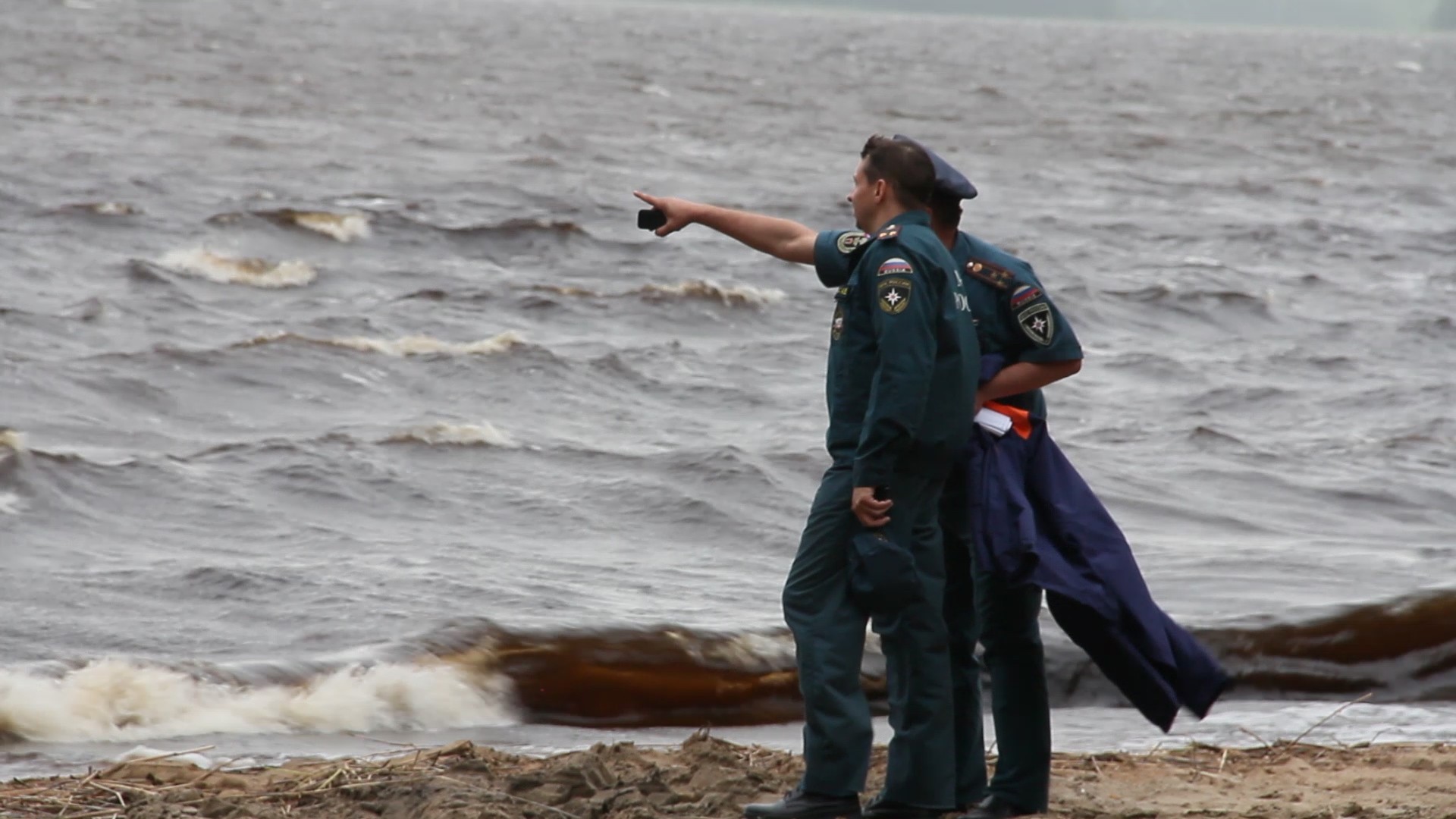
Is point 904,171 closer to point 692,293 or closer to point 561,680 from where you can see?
point 561,680

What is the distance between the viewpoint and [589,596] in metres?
8.98

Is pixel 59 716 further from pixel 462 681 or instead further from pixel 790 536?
pixel 790 536

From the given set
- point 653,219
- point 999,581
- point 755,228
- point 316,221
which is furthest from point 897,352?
point 316,221

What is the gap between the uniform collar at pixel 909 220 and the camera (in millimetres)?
4980

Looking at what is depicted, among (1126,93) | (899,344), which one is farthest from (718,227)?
(1126,93)

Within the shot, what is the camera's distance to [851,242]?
5.06 meters

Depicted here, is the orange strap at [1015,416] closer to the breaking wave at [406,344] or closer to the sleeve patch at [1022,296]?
the sleeve patch at [1022,296]

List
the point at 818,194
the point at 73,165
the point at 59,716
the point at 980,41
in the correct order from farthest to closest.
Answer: the point at 980,41
the point at 818,194
the point at 73,165
the point at 59,716

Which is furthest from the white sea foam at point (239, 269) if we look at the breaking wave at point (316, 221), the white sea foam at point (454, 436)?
the white sea foam at point (454, 436)

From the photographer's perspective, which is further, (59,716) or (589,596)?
(589,596)

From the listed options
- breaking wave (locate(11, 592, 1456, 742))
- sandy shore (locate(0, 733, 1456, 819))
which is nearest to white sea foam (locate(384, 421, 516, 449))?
breaking wave (locate(11, 592, 1456, 742))

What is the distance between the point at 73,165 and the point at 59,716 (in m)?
19.8

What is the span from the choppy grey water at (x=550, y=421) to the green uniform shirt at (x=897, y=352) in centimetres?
269

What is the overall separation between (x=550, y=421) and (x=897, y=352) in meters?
9.11
